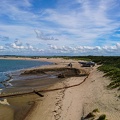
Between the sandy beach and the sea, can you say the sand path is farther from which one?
the sea

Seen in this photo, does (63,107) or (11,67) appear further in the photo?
(11,67)

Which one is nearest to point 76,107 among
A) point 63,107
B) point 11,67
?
point 63,107

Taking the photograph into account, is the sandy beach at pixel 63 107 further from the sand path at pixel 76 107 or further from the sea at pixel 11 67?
the sea at pixel 11 67

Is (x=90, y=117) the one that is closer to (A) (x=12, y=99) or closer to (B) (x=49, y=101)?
(B) (x=49, y=101)

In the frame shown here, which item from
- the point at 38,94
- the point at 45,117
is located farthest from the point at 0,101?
the point at 45,117

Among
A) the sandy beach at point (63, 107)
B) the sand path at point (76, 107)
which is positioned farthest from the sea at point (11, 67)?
the sand path at point (76, 107)

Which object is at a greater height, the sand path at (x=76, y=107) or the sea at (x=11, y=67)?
the sand path at (x=76, y=107)

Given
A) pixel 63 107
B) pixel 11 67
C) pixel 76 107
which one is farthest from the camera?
pixel 11 67

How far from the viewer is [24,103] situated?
25.4 meters

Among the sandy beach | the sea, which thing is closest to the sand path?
the sandy beach

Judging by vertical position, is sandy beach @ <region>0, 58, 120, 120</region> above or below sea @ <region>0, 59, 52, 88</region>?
above

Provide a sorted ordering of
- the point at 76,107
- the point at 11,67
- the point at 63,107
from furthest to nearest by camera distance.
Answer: the point at 11,67, the point at 63,107, the point at 76,107

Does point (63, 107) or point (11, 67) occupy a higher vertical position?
point (63, 107)

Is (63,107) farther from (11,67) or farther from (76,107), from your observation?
(11,67)
